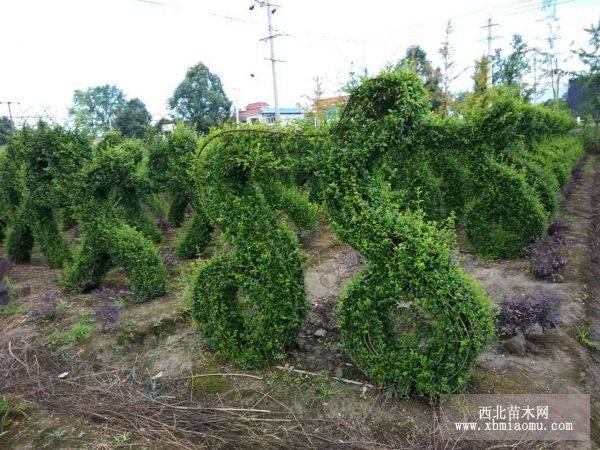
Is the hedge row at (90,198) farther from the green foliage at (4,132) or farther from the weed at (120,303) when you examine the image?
the green foliage at (4,132)

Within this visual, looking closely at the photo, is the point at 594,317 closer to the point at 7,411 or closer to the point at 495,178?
the point at 495,178

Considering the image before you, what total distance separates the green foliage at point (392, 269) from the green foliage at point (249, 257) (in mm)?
580

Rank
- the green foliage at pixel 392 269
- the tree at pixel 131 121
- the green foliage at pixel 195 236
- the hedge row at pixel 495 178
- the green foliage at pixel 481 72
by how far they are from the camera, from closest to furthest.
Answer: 1. the green foliage at pixel 392 269
2. the hedge row at pixel 495 178
3. the green foliage at pixel 195 236
4. the green foliage at pixel 481 72
5. the tree at pixel 131 121

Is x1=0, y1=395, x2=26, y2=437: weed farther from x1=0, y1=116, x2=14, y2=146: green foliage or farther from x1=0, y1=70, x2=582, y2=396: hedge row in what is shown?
x1=0, y1=116, x2=14, y2=146: green foliage

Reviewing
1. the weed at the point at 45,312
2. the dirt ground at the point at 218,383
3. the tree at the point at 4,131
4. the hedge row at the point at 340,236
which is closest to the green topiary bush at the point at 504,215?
the dirt ground at the point at 218,383

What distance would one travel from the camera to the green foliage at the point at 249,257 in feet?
12.5

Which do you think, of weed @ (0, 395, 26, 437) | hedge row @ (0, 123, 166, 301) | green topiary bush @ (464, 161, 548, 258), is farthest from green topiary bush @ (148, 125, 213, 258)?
green topiary bush @ (464, 161, 548, 258)

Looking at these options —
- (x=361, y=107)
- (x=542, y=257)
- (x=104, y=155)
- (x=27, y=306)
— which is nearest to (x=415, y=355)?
(x=361, y=107)

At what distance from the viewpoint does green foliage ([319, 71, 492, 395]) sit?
10.6 feet

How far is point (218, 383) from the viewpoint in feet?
13.1

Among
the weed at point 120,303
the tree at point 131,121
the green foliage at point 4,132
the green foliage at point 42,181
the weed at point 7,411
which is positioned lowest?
the weed at point 7,411

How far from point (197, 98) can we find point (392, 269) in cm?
2679

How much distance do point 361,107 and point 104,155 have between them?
166 inches

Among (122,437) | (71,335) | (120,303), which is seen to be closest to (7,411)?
(122,437)
